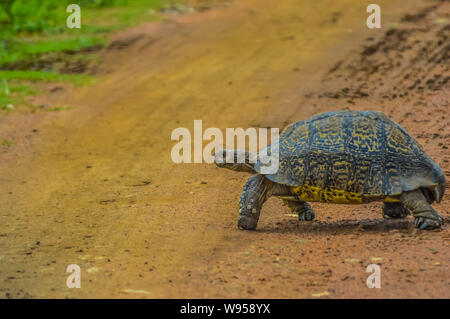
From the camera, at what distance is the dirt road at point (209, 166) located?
5.41m

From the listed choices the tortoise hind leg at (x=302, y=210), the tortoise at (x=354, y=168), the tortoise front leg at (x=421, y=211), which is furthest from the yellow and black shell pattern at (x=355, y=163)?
the tortoise hind leg at (x=302, y=210)

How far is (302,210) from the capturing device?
693 cm

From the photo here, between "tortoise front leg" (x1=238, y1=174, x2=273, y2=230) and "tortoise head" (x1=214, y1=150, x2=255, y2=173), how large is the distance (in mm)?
179

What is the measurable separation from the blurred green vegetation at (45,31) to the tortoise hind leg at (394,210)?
701 centimetres

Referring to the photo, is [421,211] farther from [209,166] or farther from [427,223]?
[209,166]

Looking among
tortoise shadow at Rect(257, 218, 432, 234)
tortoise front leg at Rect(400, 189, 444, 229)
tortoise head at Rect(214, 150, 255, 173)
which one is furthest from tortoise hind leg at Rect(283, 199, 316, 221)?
tortoise front leg at Rect(400, 189, 444, 229)

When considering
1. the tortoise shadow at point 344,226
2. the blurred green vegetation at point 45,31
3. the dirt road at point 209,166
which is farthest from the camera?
the blurred green vegetation at point 45,31

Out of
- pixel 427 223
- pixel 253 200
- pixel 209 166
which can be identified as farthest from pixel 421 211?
pixel 209 166

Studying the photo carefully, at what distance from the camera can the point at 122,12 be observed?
17422 mm

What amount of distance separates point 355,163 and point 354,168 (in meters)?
0.04

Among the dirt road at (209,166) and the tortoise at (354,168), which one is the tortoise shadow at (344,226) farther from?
the tortoise at (354,168)

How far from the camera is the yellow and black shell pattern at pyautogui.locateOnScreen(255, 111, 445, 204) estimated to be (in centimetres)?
615

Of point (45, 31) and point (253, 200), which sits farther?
point (45, 31)
